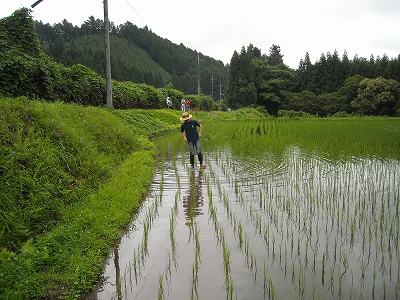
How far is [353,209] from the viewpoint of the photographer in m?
5.47

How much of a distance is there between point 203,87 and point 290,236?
91777 millimetres

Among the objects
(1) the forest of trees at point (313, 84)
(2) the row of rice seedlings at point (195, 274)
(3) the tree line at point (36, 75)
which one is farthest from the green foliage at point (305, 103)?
(2) the row of rice seedlings at point (195, 274)

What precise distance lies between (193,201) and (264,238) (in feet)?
6.83

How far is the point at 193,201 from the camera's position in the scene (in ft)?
20.5

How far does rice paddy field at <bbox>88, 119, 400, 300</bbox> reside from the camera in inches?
130

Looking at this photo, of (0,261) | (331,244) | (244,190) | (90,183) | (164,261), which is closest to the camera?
(0,261)

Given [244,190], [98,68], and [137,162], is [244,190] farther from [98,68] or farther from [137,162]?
[98,68]

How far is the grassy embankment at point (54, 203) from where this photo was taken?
337cm

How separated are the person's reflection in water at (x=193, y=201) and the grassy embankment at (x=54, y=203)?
92 cm

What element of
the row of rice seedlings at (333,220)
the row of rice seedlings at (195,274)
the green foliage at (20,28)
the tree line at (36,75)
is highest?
the green foliage at (20,28)

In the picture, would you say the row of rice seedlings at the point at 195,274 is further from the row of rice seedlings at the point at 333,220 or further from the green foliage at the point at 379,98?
the green foliage at the point at 379,98

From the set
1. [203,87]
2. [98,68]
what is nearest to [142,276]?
[98,68]

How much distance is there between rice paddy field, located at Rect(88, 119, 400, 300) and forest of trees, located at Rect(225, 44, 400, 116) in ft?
136

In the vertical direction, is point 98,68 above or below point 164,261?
above
